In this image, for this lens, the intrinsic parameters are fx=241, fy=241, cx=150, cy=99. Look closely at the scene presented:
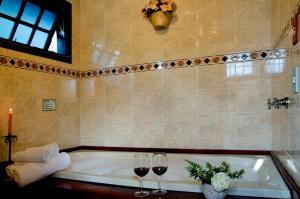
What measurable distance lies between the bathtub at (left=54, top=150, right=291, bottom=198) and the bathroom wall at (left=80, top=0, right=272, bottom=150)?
20cm

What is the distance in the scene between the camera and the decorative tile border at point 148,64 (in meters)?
2.21

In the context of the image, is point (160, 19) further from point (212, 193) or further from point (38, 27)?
point (212, 193)

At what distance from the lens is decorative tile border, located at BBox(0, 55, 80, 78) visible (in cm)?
217

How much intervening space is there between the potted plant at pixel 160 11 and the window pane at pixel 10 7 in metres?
1.25

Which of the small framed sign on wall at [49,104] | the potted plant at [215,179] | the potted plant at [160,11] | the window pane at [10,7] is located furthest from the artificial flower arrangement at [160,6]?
the potted plant at [215,179]

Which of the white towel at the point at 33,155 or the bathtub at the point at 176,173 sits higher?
the white towel at the point at 33,155

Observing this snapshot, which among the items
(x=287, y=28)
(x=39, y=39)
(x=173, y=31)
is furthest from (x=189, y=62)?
(x=39, y=39)

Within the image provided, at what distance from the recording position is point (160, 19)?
8.11 ft

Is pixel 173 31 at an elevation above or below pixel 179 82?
above

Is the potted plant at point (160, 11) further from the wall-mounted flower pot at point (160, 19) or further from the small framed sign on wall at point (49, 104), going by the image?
the small framed sign on wall at point (49, 104)

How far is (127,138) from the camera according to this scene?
2.75m

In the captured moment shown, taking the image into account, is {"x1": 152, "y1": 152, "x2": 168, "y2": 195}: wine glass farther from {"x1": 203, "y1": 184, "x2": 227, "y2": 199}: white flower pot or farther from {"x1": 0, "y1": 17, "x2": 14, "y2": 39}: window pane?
{"x1": 0, "y1": 17, "x2": 14, "y2": 39}: window pane

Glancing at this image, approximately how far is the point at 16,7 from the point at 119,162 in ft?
6.00

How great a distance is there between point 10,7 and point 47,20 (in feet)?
1.46
